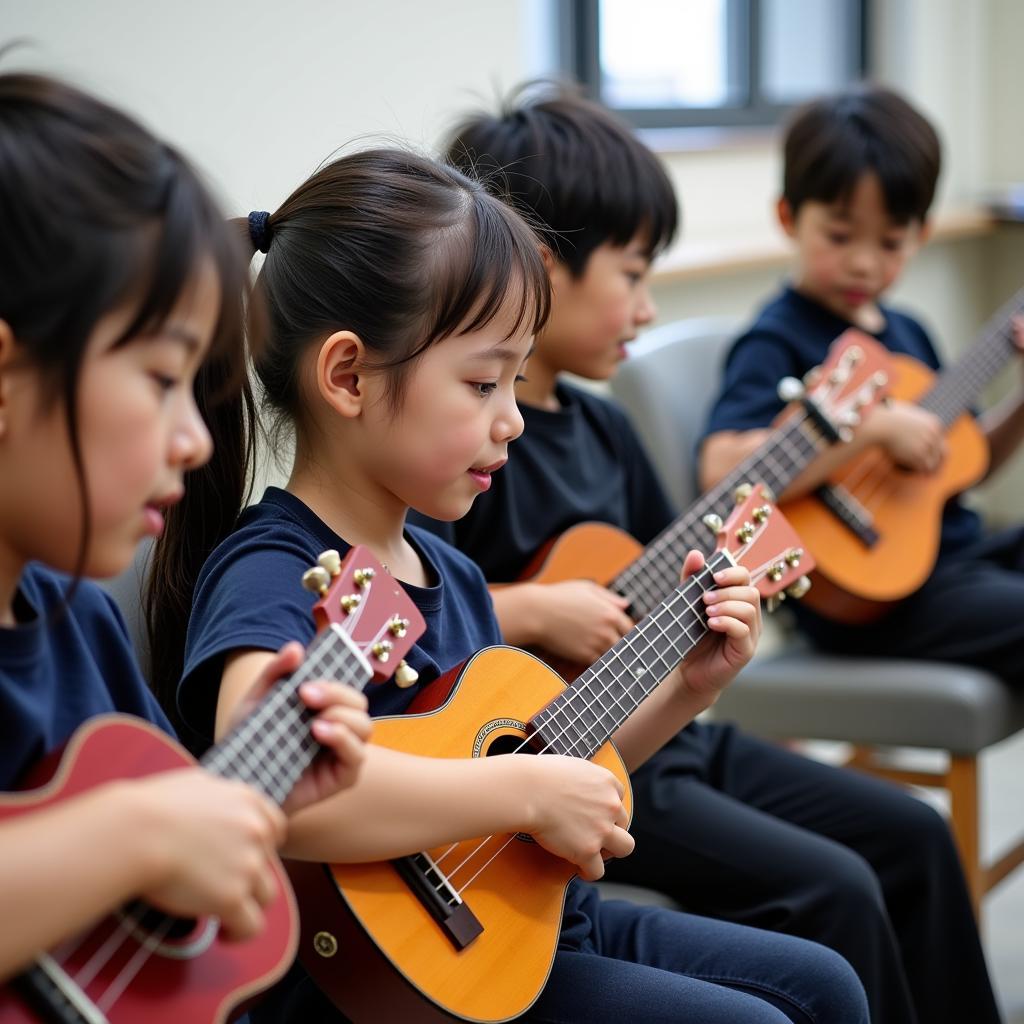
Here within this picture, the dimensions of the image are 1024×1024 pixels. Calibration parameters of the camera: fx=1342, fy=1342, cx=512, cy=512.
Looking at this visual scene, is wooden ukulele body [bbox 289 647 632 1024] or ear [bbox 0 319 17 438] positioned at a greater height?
ear [bbox 0 319 17 438]

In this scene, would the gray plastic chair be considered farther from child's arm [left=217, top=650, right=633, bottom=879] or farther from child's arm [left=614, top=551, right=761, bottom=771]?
child's arm [left=217, top=650, right=633, bottom=879]

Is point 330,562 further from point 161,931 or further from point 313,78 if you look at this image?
point 313,78

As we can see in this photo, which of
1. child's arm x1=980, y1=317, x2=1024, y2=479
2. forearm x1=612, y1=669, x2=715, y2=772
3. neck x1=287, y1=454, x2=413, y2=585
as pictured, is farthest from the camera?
child's arm x1=980, y1=317, x2=1024, y2=479

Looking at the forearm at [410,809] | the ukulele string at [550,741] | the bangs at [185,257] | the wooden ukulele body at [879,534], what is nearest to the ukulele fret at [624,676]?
the ukulele string at [550,741]

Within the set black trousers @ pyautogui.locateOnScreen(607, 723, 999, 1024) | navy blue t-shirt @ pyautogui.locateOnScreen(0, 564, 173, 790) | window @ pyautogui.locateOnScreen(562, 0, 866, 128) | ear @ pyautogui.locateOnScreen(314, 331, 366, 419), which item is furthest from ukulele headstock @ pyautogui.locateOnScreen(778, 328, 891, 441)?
window @ pyautogui.locateOnScreen(562, 0, 866, 128)

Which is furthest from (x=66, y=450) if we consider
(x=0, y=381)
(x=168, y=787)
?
(x=168, y=787)

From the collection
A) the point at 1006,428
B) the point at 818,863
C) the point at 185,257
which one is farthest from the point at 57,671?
the point at 1006,428

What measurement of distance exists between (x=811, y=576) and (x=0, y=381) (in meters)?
1.25

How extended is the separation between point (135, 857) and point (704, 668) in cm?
67

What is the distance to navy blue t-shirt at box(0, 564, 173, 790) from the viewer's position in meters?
0.80

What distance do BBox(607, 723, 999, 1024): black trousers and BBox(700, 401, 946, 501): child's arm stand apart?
0.37 meters

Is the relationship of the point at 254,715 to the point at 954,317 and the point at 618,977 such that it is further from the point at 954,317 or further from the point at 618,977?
the point at 954,317

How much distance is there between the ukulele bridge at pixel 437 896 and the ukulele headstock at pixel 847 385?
0.95 meters

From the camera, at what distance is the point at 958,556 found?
6.75 feet
